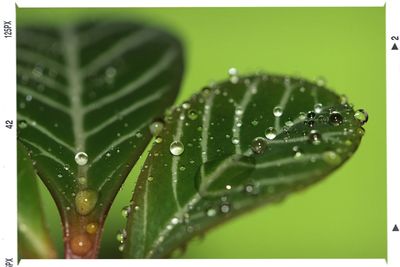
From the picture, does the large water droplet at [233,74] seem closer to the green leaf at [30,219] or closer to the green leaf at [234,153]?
the green leaf at [234,153]

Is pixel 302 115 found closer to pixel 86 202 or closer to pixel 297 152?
pixel 297 152

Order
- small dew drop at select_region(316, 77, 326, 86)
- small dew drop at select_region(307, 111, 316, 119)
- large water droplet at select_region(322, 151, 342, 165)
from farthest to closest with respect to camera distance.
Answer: small dew drop at select_region(316, 77, 326, 86)
small dew drop at select_region(307, 111, 316, 119)
large water droplet at select_region(322, 151, 342, 165)

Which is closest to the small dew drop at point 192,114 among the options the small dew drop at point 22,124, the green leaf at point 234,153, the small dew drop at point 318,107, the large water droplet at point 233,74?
the green leaf at point 234,153

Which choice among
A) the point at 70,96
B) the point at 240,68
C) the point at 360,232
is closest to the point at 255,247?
the point at 360,232

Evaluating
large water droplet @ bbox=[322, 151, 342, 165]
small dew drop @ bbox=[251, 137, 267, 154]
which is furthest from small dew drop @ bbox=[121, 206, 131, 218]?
large water droplet @ bbox=[322, 151, 342, 165]

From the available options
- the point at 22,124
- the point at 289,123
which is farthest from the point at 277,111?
the point at 22,124

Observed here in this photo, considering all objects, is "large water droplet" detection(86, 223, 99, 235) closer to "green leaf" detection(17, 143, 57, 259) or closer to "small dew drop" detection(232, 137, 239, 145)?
"green leaf" detection(17, 143, 57, 259)
